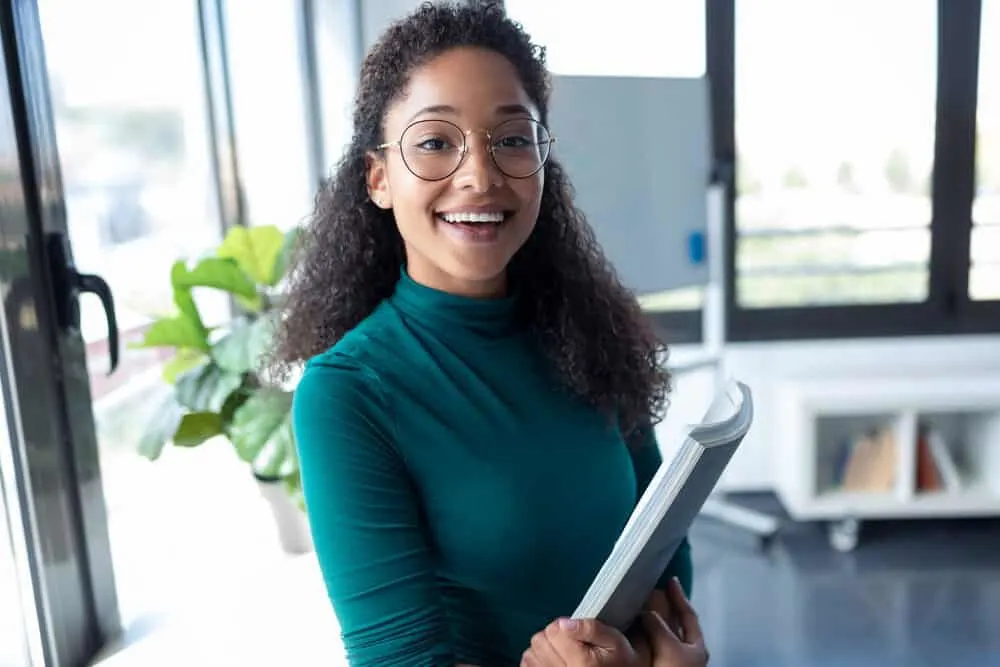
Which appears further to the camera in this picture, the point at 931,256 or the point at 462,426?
the point at 931,256

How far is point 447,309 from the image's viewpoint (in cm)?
89

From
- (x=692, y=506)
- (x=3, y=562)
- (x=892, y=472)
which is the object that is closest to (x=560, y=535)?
(x=692, y=506)

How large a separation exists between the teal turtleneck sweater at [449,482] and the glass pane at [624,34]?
7.88ft

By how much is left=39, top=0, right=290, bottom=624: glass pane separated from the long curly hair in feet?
1.84

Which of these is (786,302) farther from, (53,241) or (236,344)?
(53,241)

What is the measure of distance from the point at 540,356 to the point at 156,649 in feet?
2.74

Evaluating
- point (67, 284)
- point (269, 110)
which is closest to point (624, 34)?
point (269, 110)

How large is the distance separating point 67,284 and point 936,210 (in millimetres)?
3175

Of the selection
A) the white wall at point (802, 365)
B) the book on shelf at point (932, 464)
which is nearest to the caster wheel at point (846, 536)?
the book on shelf at point (932, 464)

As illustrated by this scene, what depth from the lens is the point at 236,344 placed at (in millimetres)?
1620

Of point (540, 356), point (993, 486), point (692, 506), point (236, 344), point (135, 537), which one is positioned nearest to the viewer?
point (692, 506)

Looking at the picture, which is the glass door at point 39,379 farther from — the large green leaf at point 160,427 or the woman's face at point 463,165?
the woman's face at point 463,165

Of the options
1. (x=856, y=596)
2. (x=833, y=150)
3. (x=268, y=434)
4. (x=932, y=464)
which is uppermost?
(x=833, y=150)

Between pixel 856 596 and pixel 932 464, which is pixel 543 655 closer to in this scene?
pixel 856 596
